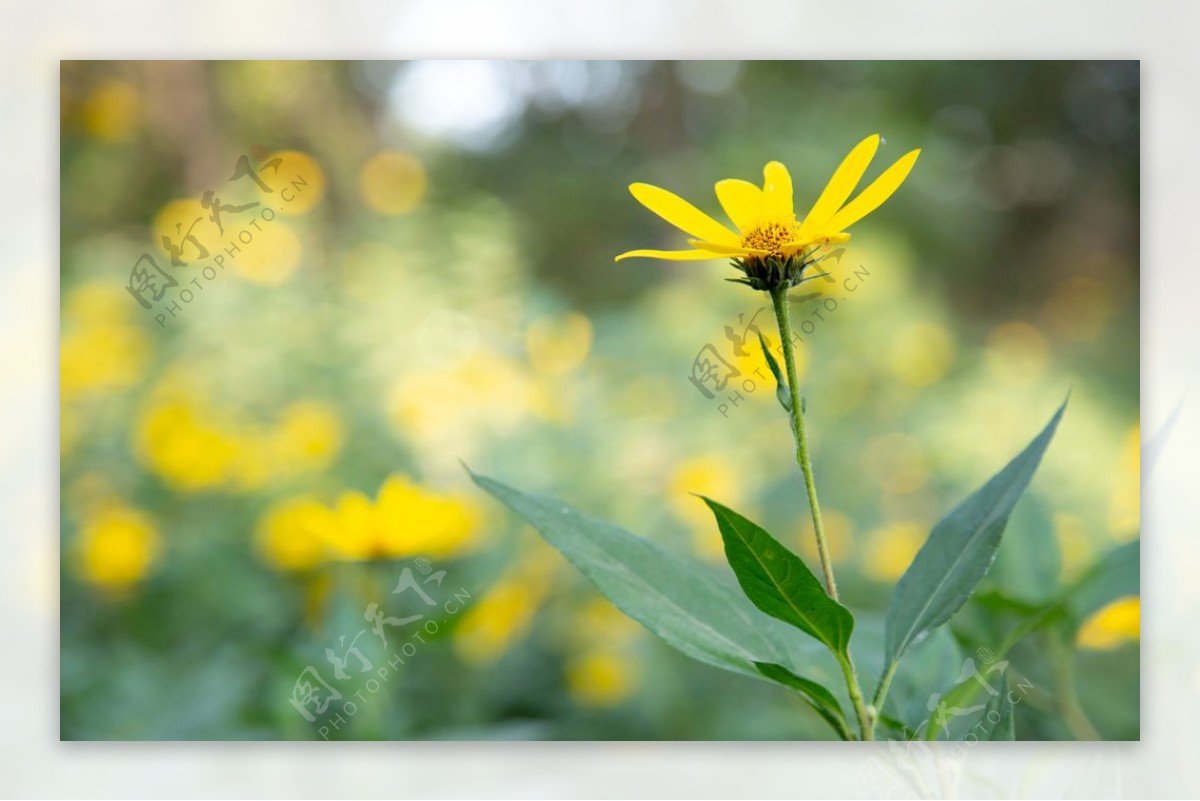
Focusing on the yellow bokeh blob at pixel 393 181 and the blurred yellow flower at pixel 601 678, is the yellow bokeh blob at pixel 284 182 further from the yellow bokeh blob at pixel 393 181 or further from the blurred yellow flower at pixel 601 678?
the blurred yellow flower at pixel 601 678

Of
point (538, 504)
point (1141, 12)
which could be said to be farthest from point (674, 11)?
point (538, 504)

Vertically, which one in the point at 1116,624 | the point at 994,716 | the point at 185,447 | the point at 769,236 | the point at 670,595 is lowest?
the point at 994,716

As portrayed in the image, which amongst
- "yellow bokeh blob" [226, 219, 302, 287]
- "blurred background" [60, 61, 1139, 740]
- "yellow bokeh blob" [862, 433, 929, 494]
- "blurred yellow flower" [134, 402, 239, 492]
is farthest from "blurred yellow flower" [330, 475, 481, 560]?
"yellow bokeh blob" [862, 433, 929, 494]

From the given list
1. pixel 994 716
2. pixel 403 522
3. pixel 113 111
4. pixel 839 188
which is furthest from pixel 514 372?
pixel 994 716

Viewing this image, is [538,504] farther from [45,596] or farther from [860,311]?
[45,596]

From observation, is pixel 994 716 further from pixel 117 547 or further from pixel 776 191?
pixel 117 547
